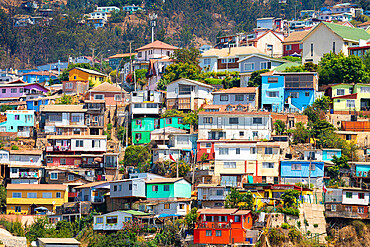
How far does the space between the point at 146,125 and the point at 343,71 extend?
18.4m

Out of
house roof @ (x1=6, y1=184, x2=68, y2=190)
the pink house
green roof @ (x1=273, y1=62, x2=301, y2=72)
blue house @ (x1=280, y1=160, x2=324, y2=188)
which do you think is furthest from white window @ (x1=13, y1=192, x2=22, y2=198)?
green roof @ (x1=273, y1=62, x2=301, y2=72)

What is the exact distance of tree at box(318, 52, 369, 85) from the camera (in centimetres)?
6475

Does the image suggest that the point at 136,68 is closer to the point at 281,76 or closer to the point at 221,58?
the point at 221,58

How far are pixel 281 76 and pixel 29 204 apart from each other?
24.6m

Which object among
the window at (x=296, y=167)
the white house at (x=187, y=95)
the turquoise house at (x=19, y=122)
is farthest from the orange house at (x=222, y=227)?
the turquoise house at (x=19, y=122)

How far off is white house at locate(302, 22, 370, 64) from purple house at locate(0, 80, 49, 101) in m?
27.5

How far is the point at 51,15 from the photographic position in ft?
439

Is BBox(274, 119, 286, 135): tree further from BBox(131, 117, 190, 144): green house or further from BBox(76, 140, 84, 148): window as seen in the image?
BBox(76, 140, 84, 148): window

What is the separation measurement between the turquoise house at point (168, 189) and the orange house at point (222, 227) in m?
4.44

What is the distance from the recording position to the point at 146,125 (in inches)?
2477

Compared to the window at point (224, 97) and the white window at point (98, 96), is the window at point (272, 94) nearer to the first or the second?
the window at point (224, 97)

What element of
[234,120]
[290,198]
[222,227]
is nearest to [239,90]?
[234,120]

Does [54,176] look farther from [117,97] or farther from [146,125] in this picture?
[117,97]

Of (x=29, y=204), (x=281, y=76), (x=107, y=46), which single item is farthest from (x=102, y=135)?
(x=107, y=46)
